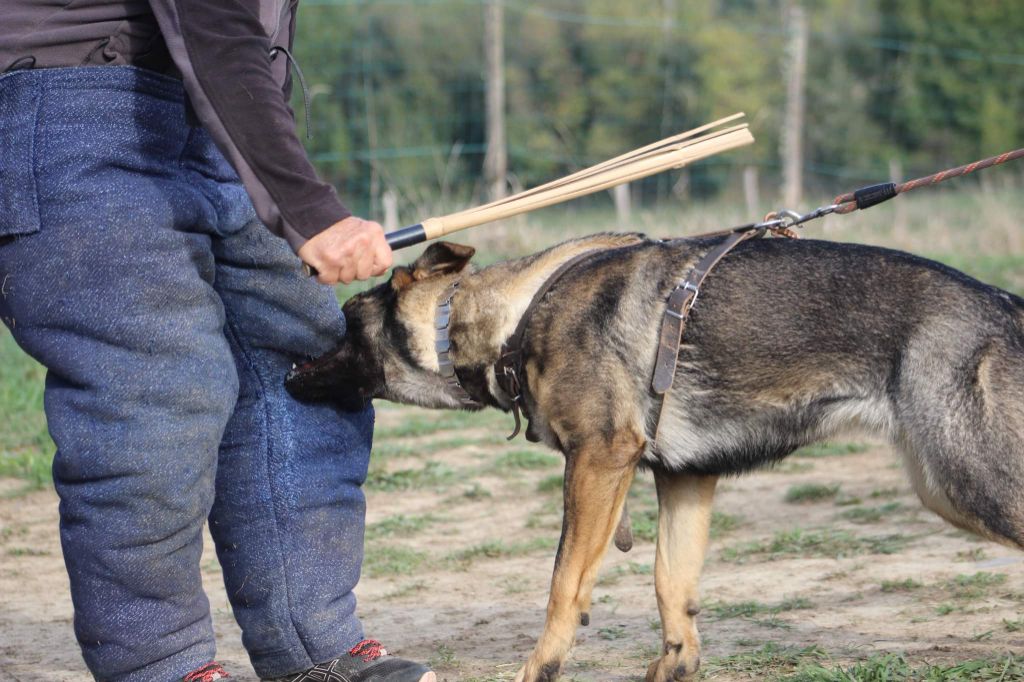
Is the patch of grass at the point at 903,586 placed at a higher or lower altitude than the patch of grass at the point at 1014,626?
lower

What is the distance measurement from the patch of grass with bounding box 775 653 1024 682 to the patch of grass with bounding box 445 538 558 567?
169cm

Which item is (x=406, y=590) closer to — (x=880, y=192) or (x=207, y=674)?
(x=207, y=674)

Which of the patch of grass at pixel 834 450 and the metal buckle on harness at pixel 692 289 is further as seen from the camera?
the patch of grass at pixel 834 450

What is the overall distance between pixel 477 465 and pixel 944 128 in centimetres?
3144

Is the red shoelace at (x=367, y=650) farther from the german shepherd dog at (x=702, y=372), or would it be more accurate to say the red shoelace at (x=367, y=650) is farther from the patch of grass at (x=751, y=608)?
the patch of grass at (x=751, y=608)

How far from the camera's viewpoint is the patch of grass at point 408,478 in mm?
→ 5637

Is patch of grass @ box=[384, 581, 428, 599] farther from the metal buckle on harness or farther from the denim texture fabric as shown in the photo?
the metal buckle on harness

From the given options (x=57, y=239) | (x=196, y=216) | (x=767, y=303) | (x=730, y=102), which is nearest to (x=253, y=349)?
(x=196, y=216)

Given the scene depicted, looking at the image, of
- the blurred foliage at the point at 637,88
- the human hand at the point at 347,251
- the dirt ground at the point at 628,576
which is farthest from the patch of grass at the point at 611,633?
the blurred foliage at the point at 637,88

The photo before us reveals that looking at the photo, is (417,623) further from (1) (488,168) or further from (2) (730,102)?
(2) (730,102)

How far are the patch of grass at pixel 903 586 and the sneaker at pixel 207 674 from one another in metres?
2.31

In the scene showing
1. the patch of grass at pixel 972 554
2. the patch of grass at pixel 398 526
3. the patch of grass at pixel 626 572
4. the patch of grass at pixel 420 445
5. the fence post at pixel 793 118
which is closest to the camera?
the patch of grass at pixel 972 554

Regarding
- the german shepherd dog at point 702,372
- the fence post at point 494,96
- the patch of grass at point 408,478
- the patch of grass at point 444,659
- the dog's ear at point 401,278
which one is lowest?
the patch of grass at point 444,659

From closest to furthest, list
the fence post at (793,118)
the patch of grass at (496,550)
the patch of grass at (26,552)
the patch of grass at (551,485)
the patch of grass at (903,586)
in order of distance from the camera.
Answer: the patch of grass at (903,586) → the patch of grass at (496,550) → the patch of grass at (26,552) → the patch of grass at (551,485) → the fence post at (793,118)
